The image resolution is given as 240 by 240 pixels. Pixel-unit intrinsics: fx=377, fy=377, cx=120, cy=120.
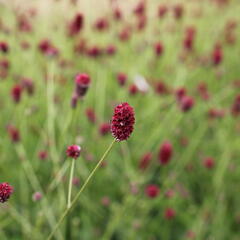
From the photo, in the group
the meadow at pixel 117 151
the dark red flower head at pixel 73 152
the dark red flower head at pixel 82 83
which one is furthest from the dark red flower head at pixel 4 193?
the dark red flower head at pixel 82 83

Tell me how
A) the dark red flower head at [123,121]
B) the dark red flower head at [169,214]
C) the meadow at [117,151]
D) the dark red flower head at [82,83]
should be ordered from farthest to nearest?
the dark red flower head at [169,214]
the meadow at [117,151]
the dark red flower head at [82,83]
the dark red flower head at [123,121]

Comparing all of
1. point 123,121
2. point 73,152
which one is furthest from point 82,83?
point 123,121

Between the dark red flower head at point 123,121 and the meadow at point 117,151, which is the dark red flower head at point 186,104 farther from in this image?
the dark red flower head at point 123,121

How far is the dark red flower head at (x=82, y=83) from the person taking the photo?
4.34 feet

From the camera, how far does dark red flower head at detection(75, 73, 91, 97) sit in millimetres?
1323

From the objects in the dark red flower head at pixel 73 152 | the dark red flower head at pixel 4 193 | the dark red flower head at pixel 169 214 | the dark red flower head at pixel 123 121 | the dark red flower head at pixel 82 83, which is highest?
the dark red flower head at pixel 82 83

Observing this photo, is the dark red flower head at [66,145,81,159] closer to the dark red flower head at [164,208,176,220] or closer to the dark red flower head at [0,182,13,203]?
the dark red flower head at [0,182,13,203]

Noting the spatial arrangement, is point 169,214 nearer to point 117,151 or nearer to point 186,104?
point 186,104

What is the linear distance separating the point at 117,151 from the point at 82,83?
1175 mm

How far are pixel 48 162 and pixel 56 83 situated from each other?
3.07 ft

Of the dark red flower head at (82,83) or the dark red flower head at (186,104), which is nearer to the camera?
the dark red flower head at (82,83)

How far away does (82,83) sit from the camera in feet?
4.36

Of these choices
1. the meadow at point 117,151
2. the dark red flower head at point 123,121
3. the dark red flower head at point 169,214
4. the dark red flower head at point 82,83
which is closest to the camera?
the dark red flower head at point 123,121

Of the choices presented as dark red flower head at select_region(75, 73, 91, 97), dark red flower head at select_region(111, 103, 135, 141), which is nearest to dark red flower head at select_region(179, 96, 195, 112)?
dark red flower head at select_region(75, 73, 91, 97)
